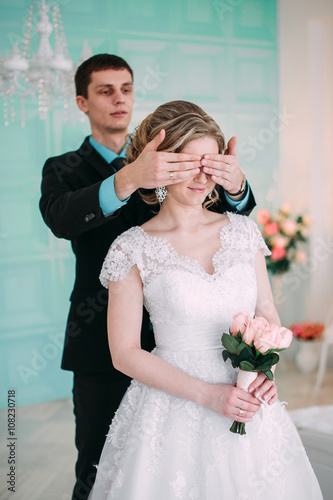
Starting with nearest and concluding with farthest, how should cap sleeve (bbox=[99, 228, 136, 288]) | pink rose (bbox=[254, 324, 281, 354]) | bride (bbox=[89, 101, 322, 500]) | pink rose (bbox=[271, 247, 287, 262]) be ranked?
1. pink rose (bbox=[254, 324, 281, 354])
2. bride (bbox=[89, 101, 322, 500])
3. cap sleeve (bbox=[99, 228, 136, 288])
4. pink rose (bbox=[271, 247, 287, 262])

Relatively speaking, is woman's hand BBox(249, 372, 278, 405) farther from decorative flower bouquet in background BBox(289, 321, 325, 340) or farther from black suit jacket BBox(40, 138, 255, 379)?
decorative flower bouquet in background BBox(289, 321, 325, 340)

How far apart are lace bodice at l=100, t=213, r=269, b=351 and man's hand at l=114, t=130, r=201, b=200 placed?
22 centimetres

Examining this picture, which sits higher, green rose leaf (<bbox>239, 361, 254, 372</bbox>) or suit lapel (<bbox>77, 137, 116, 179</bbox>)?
suit lapel (<bbox>77, 137, 116, 179</bbox>)

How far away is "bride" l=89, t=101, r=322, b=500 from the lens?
1548 millimetres

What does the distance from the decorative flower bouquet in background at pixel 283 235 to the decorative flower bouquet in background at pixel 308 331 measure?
513 mm

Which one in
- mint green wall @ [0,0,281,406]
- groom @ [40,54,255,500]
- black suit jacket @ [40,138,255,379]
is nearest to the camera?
groom @ [40,54,255,500]

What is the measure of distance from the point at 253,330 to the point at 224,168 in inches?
19.7

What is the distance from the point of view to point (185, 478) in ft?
5.06

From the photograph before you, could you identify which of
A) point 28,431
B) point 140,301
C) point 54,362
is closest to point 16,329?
point 54,362

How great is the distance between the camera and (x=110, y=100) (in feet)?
7.15

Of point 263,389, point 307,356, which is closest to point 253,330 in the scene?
point 263,389

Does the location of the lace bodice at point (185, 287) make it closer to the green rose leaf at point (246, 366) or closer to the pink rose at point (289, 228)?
the green rose leaf at point (246, 366)

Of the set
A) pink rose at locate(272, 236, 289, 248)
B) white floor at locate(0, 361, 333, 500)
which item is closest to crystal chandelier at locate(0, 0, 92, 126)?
pink rose at locate(272, 236, 289, 248)

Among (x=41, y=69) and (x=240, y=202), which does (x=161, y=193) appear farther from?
(x=41, y=69)
